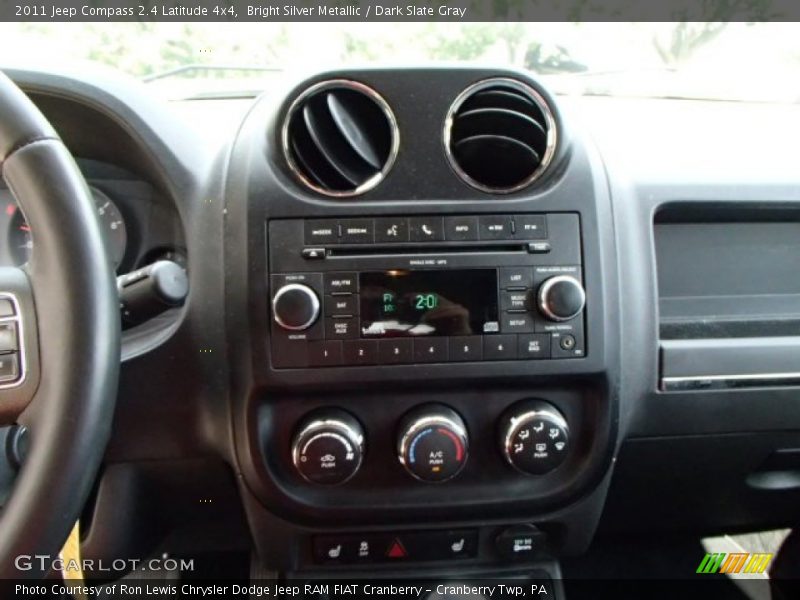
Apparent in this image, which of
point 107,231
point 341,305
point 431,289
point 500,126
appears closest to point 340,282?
point 341,305

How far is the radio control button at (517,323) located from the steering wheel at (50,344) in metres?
0.56

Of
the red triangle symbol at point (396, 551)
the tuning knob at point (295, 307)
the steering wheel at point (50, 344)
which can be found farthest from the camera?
the red triangle symbol at point (396, 551)

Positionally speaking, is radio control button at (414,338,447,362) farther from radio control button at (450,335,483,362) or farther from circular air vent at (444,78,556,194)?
circular air vent at (444,78,556,194)

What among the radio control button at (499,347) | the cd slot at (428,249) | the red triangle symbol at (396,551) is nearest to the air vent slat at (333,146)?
the cd slot at (428,249)

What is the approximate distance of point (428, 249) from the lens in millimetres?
1111

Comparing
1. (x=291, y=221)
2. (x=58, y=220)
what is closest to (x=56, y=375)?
(x=58, y=220)

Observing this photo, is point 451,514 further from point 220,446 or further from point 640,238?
point 640,238

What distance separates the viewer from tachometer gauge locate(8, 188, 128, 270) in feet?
4.30

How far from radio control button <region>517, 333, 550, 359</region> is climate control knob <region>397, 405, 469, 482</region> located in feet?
0.51

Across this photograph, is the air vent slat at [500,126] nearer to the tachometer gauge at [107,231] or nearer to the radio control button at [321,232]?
the radio control button at [321,232]

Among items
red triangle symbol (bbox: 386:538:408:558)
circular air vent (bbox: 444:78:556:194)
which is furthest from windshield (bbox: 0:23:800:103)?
red triangle symbol (bbox: 386:538:408:558)

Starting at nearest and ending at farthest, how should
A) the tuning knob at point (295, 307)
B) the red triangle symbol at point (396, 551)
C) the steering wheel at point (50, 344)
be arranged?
the steering wheel at point (50, 344), the tuning knob at point (295, 307), the red triangle symbol at point (396, 551)

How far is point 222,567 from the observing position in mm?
1560

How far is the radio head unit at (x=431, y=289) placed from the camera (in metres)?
1.10
